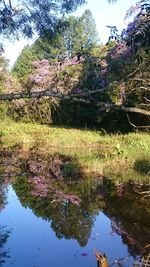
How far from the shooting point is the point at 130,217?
8602mm

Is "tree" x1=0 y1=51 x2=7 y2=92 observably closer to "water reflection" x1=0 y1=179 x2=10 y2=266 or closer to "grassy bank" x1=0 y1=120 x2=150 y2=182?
"grassy bank" x1=0 y1=120 x2=150 y2=182

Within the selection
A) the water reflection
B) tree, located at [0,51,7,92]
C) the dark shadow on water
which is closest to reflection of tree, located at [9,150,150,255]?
the water reflection

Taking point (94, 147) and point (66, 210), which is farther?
point (94, 147)

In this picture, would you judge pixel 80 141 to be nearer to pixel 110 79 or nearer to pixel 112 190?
pixel 112 190

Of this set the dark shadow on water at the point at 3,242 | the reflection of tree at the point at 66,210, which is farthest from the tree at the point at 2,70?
the dark shadow on water at the point at 3,242

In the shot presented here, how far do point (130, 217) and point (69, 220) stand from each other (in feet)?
3.70

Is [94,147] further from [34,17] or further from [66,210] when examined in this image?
[34,17]

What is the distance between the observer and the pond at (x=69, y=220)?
6883mm

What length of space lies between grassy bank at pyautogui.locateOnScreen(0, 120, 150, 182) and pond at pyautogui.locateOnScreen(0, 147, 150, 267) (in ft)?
2.23

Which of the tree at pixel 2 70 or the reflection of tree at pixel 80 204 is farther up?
the tree at pixel 2 70

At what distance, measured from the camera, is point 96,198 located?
10.4m

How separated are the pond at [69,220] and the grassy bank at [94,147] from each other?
2.23ft

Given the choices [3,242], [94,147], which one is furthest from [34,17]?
[94,147]

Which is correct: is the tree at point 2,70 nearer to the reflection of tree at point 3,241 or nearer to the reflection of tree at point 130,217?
the reflection of tree at point 130,217
